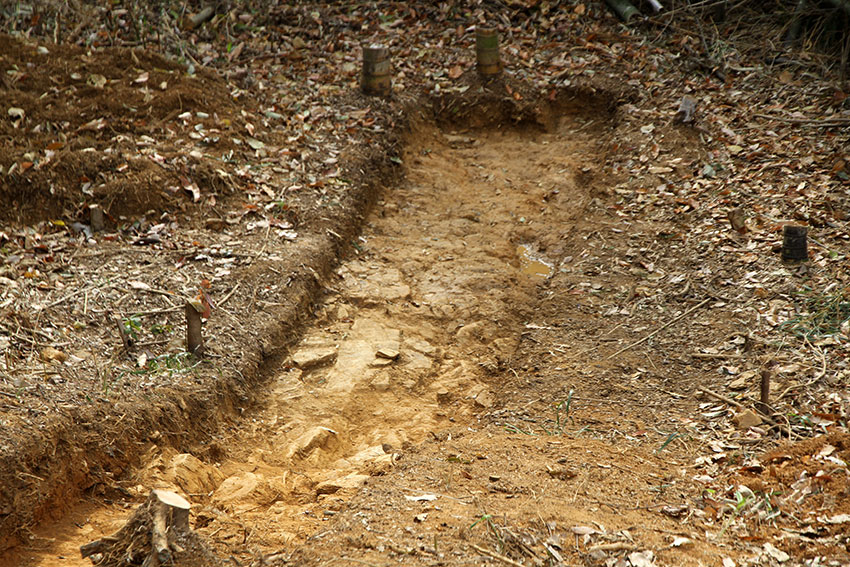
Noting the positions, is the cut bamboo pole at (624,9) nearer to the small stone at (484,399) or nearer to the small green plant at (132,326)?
the small stone at (484,399)

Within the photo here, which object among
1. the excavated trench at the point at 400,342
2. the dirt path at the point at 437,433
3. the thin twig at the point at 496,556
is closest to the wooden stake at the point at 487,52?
the excavated trench at the point at 400,342

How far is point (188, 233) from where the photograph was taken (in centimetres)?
522

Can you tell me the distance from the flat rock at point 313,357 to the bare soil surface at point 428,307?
0.02 metres

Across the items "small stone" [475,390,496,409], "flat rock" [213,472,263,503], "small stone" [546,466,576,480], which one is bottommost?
"small stone" [475,390,496,409]

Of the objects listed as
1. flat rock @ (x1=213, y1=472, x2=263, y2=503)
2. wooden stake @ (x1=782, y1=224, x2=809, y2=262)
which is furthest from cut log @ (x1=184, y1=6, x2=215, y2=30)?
wooden stake @ (x1=782, y1=224, x2=809, y2=262)

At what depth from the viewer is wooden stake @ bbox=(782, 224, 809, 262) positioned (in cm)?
468

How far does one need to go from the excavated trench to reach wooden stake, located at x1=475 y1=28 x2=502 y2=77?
0.61 m

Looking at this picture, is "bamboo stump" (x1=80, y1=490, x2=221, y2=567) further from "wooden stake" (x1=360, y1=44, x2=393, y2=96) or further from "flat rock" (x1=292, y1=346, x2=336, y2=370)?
"wooden stake" (x1=360, y1=44, x2=393, y2=96)

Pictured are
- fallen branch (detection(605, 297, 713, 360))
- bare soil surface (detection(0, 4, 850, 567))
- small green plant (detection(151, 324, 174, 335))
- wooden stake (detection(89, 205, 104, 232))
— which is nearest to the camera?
bare soil surface (detection(0, 4, 850, 567))

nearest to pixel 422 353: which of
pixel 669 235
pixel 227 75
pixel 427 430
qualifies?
pixel 427 430

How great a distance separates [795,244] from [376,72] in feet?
13.4

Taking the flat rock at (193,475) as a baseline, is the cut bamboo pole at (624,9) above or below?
above

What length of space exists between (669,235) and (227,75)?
457 centimetres

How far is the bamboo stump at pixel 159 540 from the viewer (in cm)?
259
